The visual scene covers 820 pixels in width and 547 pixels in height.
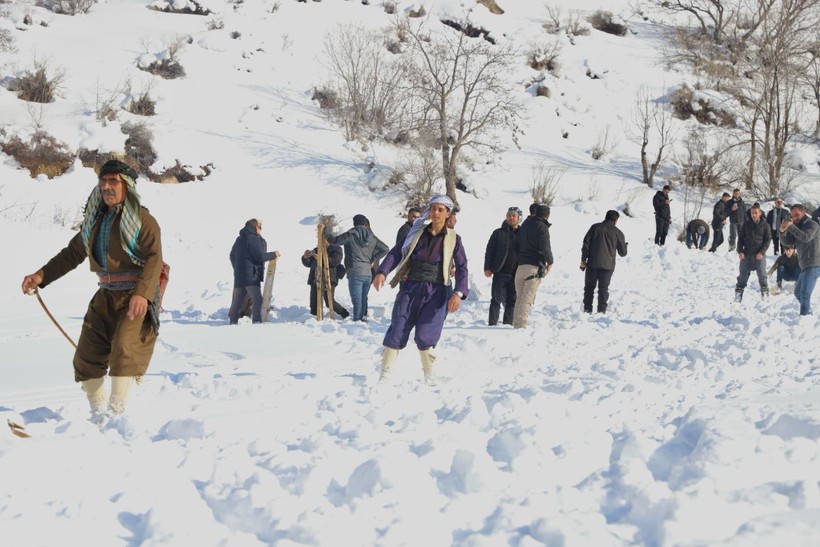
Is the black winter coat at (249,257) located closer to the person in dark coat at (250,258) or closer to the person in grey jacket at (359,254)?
the person in dark coat at (250,258)

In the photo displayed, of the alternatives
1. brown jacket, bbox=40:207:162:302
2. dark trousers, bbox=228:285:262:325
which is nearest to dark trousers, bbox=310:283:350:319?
dark trousers, bbox=228:285:262:325

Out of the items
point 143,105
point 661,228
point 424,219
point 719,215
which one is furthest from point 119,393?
point 143,105

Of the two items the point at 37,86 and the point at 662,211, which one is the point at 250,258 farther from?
the point at 37,86

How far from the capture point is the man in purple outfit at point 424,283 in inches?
244

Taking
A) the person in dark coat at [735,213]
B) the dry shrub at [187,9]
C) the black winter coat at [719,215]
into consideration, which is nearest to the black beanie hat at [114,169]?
the person in dark coat at [735,213]

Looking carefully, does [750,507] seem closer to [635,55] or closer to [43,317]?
[43,317]

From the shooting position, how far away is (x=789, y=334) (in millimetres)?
8430

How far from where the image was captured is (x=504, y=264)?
10.4m

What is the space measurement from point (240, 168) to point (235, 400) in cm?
1782

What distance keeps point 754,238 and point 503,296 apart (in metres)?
4.73

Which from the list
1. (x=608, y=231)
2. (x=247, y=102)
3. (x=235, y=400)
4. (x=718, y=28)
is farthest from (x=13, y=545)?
(x=718, y=28)

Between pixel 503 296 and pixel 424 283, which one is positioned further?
pixel 503 296

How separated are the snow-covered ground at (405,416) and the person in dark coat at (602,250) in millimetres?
791

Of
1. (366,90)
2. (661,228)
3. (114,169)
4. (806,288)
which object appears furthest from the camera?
(366,90)
